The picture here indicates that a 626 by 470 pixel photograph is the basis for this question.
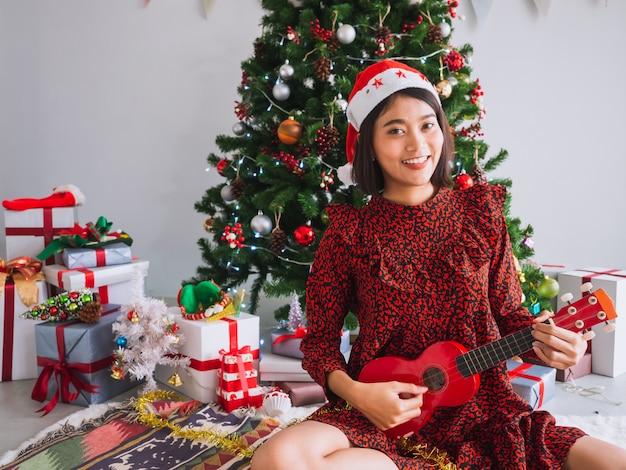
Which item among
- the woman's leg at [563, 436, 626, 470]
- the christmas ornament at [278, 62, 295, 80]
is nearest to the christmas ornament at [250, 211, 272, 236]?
the christmas ornament at [278, 62, 295, 80]

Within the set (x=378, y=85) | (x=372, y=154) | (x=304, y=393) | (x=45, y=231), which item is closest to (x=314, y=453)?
(x=372, y=154)

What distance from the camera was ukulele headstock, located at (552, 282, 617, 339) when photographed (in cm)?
89

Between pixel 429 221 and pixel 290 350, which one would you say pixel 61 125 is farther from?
pixel 429 221

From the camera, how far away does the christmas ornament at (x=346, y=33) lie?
177 cm

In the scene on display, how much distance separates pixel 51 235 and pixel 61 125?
3.13ft

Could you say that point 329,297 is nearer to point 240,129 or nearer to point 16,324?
point 240,129

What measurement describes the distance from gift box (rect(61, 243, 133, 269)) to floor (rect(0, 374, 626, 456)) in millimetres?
428

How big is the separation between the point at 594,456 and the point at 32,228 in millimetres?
1949

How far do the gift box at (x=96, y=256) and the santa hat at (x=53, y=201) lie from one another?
197 millimetres

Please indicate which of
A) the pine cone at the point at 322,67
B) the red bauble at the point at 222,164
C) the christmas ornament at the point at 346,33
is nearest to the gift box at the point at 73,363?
the red bauble at the point at 222,164

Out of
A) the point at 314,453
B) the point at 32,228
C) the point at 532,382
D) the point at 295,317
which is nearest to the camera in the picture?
the point at 314,453

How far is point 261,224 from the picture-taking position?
1.87 meters

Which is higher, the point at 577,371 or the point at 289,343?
the point at 289,343

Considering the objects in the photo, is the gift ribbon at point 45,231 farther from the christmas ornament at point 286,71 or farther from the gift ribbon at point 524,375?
the gift ribbon at point 524,375
